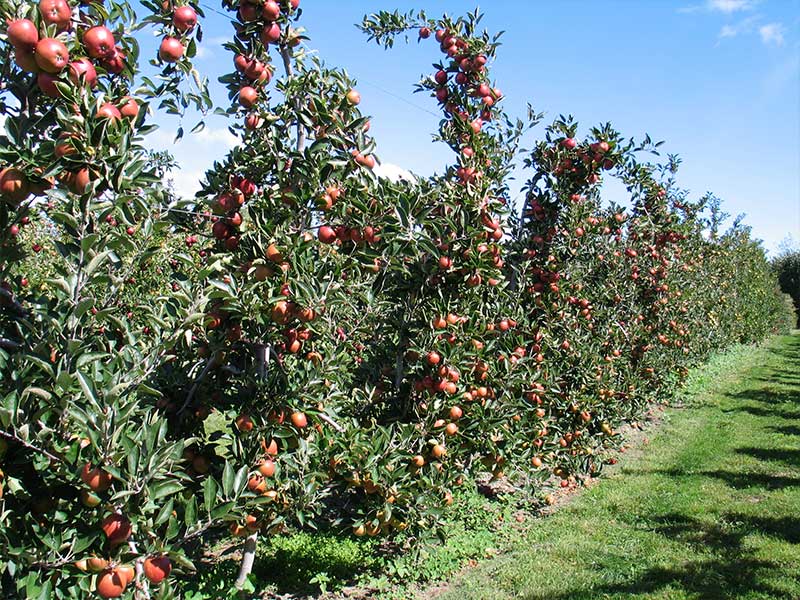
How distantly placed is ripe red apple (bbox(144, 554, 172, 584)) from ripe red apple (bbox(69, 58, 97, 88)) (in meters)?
1.55

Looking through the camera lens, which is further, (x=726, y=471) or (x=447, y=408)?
(x=726, y=471)

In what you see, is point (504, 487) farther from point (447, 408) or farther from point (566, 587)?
point (447, 408)

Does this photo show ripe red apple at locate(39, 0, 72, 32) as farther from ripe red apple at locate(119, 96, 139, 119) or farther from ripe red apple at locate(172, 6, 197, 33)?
ripe red apple at locate(172, 6, 197, 33)

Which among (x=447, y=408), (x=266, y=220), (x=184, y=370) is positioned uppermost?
(x=266, y=220)

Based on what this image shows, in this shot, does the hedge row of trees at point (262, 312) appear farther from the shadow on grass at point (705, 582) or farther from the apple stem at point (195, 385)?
the shadow on grass at point (705, 582)

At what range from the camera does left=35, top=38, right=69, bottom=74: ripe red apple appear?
5.59 feet

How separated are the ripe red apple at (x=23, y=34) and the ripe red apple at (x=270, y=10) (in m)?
1.35

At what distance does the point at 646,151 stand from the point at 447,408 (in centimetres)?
338

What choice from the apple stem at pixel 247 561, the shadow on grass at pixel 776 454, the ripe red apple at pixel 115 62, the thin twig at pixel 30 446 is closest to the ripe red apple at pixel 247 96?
the ripe red apple at pixel 115 62

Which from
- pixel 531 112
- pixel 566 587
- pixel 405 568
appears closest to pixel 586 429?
pixel 566 587

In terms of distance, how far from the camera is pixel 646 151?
18.7ft

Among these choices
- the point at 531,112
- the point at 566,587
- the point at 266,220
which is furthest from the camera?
the point at 531,112

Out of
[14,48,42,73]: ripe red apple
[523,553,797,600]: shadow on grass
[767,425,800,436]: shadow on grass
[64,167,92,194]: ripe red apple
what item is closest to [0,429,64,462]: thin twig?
[64,167,92,194]: ripe red apple

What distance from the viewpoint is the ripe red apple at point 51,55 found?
1705mm
